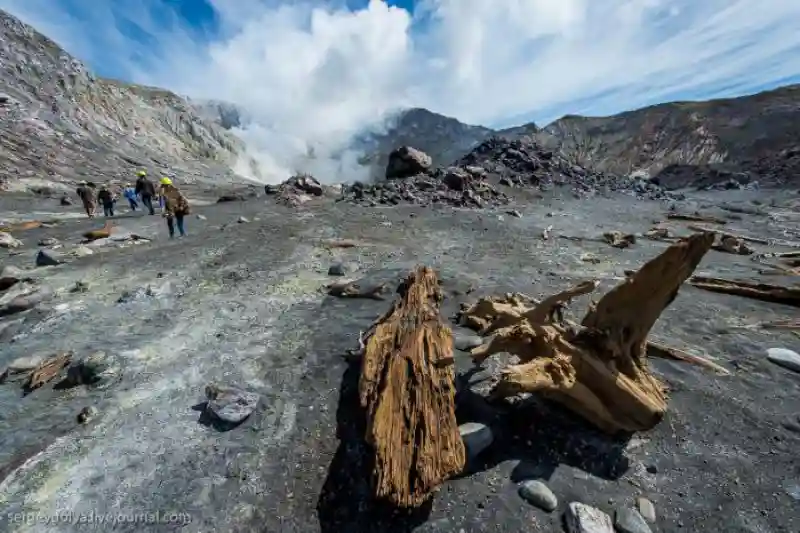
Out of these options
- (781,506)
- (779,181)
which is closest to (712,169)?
(779,181)

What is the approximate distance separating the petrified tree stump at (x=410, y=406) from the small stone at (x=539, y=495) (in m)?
0.57

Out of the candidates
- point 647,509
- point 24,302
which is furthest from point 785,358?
point 24,302

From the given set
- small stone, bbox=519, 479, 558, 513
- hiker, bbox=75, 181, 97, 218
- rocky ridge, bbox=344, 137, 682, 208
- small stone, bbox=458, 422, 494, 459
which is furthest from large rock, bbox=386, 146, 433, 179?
small stone, bbox=519, 479, 558, 513

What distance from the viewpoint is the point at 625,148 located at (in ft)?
197

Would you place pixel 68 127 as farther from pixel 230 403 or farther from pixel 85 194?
pixel 230 403

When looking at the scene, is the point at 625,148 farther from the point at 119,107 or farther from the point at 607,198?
the point at 119,107

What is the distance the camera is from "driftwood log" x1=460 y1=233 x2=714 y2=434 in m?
3.78

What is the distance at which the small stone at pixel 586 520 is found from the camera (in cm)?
311

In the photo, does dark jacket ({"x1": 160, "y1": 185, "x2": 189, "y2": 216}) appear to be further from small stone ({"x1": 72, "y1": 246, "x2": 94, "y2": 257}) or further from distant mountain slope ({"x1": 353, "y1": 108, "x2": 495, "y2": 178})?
distant mountain slope ({"x1": 353, "y1": 108, "x2": 495, "y2": 178})

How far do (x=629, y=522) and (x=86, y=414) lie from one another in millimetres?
5423

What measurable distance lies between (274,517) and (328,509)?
1.46 ft

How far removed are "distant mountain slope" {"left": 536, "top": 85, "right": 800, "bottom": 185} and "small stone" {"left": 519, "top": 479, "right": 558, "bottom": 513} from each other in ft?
160

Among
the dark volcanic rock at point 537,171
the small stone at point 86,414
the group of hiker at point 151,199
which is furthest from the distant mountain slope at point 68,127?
the dark volcanic rock at point 537,171

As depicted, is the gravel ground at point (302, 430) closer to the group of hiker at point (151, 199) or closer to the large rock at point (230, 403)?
the large rock at point (230, 403)
